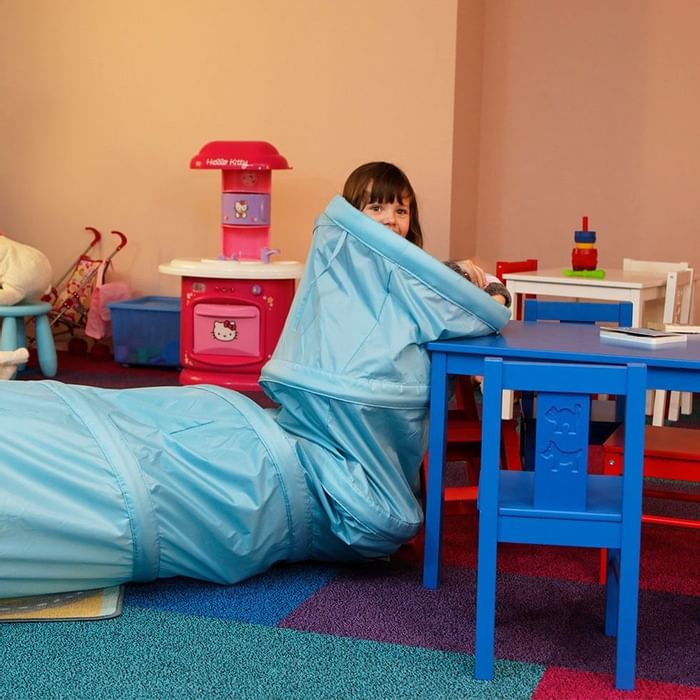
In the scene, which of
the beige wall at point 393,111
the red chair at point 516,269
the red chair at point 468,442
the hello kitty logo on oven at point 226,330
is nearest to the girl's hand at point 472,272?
the red chair at point 468,442

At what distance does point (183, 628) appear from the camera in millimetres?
2164

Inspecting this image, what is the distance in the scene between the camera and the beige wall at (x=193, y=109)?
16.8 ft

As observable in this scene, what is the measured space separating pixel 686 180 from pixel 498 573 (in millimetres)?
3234

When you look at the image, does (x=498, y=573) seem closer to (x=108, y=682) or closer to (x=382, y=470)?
(x=382, y=470)

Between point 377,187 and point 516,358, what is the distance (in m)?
0.78

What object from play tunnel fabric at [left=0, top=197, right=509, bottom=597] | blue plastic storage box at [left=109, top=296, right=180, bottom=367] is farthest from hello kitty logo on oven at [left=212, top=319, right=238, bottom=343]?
play tunnel fabric at [left=0, top=197, right=509, bottom=597]

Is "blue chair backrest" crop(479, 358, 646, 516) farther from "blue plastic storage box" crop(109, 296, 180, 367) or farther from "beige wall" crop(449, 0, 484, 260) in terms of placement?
"blue plastic storage box" crop(109, 296, 180, 367)

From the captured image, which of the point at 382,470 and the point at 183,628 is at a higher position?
the point at 382,470

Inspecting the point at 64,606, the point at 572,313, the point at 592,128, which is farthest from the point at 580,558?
the point at 592,128

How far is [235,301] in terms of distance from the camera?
4.70m

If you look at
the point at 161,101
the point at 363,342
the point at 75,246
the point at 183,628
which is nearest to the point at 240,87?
the point at 161,101

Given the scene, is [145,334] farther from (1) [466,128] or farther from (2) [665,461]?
(2) [665,461]

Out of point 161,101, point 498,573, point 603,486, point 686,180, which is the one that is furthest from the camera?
point 161,101

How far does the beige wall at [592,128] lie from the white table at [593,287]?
138 centimetres
